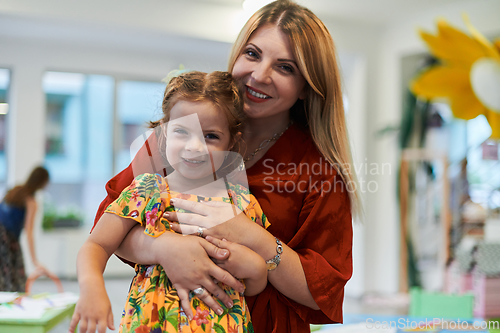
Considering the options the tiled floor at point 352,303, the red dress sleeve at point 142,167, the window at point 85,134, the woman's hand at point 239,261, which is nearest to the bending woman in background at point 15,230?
the tiled floor at point 352,303

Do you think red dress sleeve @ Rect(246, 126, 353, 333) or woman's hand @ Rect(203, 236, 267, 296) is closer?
woman's hand @ Rect(203, 236, 267, 296)

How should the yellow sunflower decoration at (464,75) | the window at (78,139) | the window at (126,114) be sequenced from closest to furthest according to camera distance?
the yellow sunflower decoration at (464,75) → the window at (78,139) → the window at (126,114)

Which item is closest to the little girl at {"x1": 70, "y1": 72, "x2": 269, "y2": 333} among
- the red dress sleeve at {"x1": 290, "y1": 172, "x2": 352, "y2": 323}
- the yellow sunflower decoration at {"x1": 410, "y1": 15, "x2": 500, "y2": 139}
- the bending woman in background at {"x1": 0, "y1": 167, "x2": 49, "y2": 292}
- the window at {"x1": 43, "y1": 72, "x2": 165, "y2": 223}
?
the red dress sleeve at {"x1": 290, "y1": 172, "x2": 352, "y2": 323}

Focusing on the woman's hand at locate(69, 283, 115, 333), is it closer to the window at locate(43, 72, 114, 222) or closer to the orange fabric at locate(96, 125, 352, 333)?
the orange fabric at locate(96, 125, 352, 333)

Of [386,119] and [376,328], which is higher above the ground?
[386,119]

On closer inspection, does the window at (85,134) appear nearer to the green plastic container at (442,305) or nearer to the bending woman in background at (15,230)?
the bending woman in background at (15,230)

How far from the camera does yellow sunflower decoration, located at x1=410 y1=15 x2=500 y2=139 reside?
0.55ft

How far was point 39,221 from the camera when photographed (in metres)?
5.82

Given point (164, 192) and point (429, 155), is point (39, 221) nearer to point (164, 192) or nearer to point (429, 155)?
point (429, 155)

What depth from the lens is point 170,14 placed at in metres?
4.51

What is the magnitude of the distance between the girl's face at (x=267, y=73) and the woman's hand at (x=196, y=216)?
1.04 ft

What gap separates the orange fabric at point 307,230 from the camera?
107 cm

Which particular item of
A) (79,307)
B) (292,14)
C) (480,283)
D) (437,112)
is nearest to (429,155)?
(437,112)

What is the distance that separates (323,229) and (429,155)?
13.2ft
